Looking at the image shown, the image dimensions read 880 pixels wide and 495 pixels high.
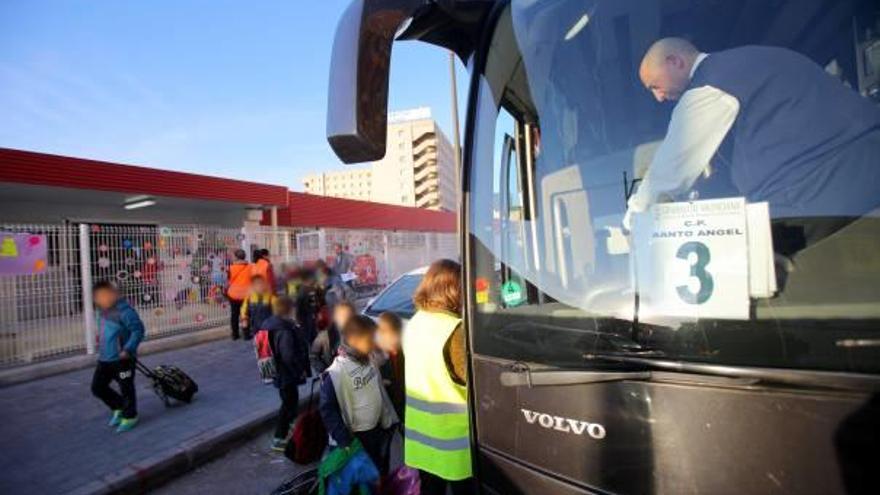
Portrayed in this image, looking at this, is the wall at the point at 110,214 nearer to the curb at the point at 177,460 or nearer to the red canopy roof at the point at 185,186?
the red canopy roof at the point at 185,186

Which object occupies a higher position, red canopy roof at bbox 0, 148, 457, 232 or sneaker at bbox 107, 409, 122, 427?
red canopy roof at bbox 0, 148, 457, 232

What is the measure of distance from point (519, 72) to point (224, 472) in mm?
4240

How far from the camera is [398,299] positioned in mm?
6152

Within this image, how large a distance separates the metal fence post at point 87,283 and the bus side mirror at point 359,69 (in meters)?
8.44

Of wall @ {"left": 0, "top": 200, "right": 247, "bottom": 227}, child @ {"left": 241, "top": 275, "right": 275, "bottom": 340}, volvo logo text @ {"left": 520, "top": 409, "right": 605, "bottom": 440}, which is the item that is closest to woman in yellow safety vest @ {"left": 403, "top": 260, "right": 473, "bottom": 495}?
volvo logo text @ {"left": 520, "top": 409, "right": 605, "bottom": 440}

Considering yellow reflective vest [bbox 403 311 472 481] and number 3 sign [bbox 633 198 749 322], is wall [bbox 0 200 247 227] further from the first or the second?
number 3 sign [bbox 633 198 749 322]

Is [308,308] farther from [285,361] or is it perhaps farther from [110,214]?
[110,214]

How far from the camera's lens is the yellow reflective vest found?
2.48m

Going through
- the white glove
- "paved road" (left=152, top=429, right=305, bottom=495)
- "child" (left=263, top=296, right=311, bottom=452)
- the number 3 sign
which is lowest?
"paved road" (left=152, top=429, right=305, bottom=495)

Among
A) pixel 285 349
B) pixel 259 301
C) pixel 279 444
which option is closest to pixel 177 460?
pixel 279 444

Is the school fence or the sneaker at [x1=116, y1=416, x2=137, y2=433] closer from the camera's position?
the sneaker at [x1=116, y1=416, x2=137, y2=433]

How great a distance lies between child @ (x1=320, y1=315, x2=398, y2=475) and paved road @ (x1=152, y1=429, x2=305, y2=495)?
1.38m

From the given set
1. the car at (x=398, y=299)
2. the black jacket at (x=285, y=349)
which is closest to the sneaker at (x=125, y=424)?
the black jacket at (x=285, y=349)

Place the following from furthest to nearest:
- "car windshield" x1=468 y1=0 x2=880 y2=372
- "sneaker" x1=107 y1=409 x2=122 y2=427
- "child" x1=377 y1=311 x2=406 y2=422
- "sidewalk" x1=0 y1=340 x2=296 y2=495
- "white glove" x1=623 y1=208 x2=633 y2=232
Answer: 1. "sneaker" x1=107 y1=409 x2=122 y2=427
2. "sidewalk" x1=0 y1=340 x2=296 y2=495
3. "child" x1=377 y1=311 x2=406 y2=422
4. "white glove" x1=623 y1=208 x2=633 y2=232
5. "car windshield" x1=468 y1=0 x2=880 y2=372
